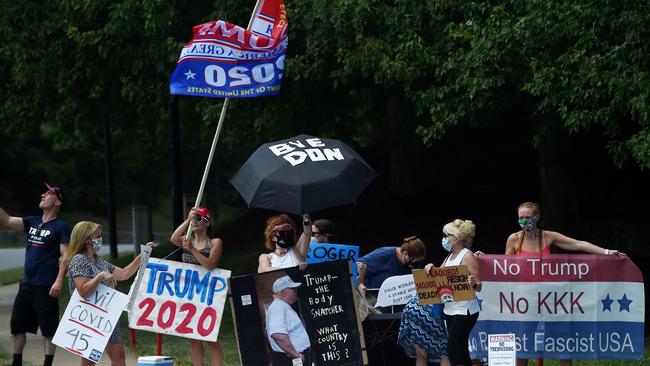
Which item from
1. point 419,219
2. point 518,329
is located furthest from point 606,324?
point 419,219

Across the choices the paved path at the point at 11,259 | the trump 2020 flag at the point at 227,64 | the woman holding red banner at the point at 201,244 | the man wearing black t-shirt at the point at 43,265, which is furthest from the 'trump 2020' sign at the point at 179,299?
the paved path at the point at 11,259

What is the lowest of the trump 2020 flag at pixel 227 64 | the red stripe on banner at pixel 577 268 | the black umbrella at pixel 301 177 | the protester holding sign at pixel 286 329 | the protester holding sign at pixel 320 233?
the protester holding sign at pixel 286 329

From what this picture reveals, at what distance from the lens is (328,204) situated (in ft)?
36.4

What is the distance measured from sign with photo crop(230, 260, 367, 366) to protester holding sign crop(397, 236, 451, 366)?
507 millimetres

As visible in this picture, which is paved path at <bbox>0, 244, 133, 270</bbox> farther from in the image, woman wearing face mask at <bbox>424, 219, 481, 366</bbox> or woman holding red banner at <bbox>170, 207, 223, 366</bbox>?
woman wearing face mask at <bbox>424, 219, 481, 366</bbox>

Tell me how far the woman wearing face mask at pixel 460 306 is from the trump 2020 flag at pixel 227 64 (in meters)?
2.90

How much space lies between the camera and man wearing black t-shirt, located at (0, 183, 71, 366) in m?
12.1

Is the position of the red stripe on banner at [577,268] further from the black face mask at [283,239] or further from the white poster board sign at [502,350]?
the black face mask at [283,239]

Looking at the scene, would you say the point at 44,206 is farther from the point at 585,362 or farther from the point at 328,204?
the point at 585,362

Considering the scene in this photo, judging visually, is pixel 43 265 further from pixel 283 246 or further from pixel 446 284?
pixel 446 284

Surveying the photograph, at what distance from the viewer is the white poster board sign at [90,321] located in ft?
36.1

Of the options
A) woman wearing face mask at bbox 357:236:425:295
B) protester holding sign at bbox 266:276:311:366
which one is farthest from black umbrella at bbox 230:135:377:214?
woman wearing face mask at bbox 357:236:425:295

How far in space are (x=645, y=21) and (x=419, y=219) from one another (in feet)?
38.5

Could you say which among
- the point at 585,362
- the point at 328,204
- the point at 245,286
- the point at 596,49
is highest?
the point at 596,49
